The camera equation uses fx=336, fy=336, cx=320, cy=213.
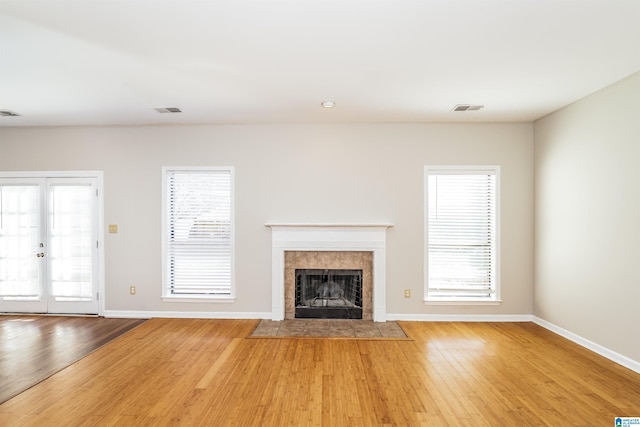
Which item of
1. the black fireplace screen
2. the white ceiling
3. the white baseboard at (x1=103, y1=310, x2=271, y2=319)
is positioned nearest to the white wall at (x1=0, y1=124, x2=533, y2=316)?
the white baseboard at (x1=103, y1=310, x2=271, y2=319)


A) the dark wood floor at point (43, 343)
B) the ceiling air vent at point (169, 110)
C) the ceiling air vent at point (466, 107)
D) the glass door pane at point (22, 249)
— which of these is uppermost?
the ceiling air vent at point (466, 107)

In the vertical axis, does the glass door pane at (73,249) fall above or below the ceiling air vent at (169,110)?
below

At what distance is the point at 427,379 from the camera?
307cm

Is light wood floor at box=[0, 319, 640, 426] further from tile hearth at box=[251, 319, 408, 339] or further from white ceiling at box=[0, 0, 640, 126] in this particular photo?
white ceiling at box=[0, 0, 640, 126]

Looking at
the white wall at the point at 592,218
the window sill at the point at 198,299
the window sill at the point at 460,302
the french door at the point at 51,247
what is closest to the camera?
the white wall at the point at 592,218

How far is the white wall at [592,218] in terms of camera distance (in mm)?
3262

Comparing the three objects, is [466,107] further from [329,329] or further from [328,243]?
[329,329]

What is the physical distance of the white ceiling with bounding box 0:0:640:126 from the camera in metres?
2.21

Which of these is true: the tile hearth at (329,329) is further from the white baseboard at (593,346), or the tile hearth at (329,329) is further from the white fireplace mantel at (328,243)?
the white baseboard at (593,346)

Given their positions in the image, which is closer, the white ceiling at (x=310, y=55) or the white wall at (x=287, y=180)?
the white ceiling at (x=310, y=55)

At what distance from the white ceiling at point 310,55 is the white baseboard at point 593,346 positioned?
2.74m

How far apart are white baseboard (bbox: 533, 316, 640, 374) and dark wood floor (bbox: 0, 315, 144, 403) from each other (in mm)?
5501

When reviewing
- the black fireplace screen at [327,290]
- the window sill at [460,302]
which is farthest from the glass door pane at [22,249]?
the window sill at [460,302]

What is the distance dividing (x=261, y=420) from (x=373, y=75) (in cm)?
304
